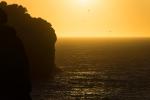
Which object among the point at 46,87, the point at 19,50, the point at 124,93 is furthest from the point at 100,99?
the point at 19,50

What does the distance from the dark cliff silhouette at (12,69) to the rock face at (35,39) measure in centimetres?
8392

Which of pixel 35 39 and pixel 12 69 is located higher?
pixel 35 39

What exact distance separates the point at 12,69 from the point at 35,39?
94316 mm

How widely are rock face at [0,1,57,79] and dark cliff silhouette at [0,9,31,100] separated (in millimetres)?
83924

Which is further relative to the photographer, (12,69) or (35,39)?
(35,39)

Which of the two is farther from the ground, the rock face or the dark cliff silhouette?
the rock face

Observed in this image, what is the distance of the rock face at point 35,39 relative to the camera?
12569cm

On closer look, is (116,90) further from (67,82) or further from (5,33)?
(5,33)

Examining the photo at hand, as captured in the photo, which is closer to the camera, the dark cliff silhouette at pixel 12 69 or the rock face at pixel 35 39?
the dark cliff silhouette at pixel 12 69

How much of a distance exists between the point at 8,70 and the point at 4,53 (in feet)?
4.44

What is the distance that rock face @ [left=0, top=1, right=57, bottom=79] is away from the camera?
4948 inches

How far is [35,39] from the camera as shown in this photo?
426ft

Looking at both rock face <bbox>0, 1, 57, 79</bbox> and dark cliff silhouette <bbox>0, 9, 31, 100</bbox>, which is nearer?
dark cliff silhouette <bbox>0, 9, 31, 100</bbox>

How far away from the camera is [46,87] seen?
325ft
